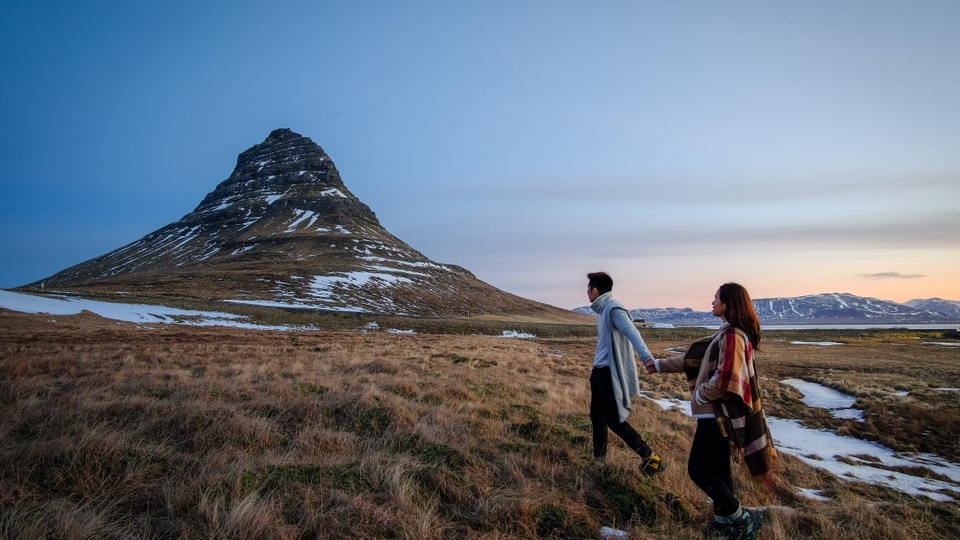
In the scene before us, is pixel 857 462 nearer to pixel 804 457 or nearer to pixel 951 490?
pixel 804 457

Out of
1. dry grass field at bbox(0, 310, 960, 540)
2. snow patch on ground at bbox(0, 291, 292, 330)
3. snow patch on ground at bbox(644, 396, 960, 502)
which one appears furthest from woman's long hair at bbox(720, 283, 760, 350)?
snow patch on ground at bbox(0, 291, 292, 330)

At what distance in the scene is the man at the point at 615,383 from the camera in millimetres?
5172

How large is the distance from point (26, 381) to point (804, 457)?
1501 cm

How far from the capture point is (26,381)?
305 inches

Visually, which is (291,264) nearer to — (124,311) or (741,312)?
(124,311)

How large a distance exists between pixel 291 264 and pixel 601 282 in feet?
343

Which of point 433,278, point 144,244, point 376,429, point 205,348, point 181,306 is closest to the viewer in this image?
point 376,429

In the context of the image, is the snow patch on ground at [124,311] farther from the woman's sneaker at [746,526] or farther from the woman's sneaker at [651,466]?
the woman's sneaker at [746,526]

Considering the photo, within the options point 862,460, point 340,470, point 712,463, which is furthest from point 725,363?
point 862,460

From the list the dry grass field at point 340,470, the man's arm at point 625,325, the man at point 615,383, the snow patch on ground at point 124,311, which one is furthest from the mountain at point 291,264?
the man's arm at point 625,325

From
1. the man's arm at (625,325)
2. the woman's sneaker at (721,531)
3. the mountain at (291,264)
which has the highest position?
the mountain at (291,264)

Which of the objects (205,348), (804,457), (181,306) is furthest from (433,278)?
(804,457)

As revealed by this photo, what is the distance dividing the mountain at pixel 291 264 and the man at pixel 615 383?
2335 inches

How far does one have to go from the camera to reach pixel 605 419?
536 centimetres
